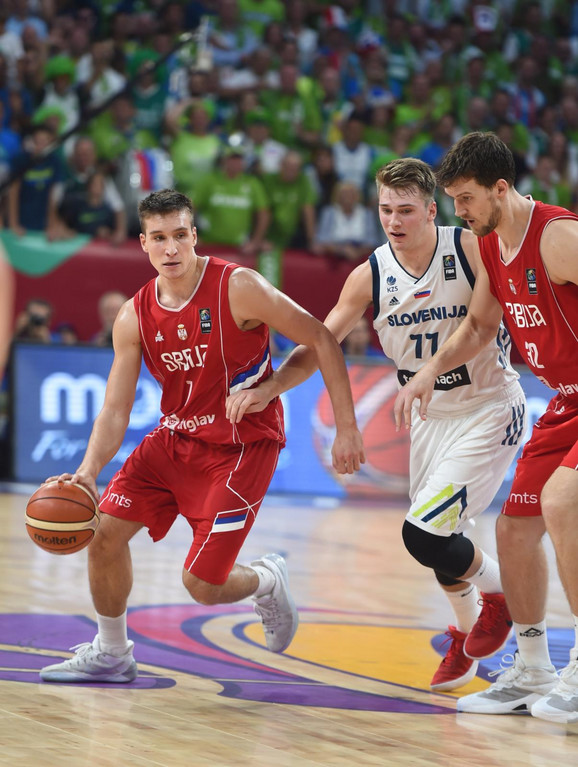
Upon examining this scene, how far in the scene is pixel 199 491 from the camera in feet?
→ 16.2

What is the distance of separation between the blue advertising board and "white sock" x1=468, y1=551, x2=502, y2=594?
20.1 ft

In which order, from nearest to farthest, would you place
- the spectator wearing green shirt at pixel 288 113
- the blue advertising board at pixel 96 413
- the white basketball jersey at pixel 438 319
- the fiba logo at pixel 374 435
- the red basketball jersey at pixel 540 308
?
the red basketball jersey at pixel 540 308 → the white basketball jersey at pixel 438 319 → the blue advertising board at pixel 96 413 → the fiba logo at pixel 374 435 → the spectator wearing green shirt at pixel 288 113

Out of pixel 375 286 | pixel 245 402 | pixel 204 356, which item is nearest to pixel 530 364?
pixel 375 286

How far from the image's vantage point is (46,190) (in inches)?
480

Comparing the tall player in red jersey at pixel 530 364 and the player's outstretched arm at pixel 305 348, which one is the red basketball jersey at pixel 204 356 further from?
the tall player in red jersey at pixel 530 364

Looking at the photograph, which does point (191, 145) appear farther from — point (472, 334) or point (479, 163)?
point (479, 163)

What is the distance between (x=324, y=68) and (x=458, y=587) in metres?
10.6

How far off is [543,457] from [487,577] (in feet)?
2.11

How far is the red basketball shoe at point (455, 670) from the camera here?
4957 mm

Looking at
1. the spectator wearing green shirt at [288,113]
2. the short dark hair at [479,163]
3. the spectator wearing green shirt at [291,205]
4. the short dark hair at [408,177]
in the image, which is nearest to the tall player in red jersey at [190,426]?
the short dark hair at [408,177]

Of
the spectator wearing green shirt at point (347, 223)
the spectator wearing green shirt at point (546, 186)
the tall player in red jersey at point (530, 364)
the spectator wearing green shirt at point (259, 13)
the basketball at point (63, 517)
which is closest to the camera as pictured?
the tall player in red jersey at point (530, 364)

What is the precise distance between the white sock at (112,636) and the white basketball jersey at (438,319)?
1.61 m

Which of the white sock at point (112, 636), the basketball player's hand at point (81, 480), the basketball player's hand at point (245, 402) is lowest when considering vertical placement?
the white sock at point (112, 636)

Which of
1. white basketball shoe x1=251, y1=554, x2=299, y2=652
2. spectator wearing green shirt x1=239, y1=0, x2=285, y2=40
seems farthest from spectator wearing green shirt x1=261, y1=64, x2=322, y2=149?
white basketball shoe x1=251, y1=554, x2=299, y2=652
